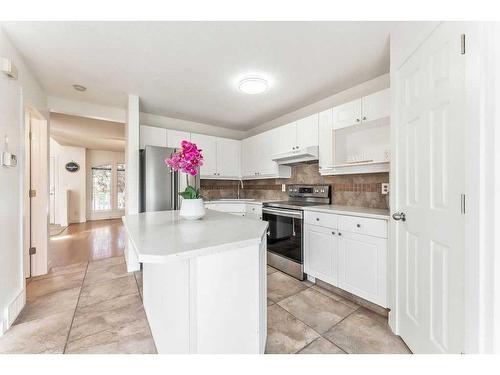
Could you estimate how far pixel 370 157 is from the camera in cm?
247

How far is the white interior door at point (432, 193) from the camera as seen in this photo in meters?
1.04

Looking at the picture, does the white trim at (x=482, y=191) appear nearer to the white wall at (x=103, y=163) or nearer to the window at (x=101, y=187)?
the white wall at (x=103, y=163)

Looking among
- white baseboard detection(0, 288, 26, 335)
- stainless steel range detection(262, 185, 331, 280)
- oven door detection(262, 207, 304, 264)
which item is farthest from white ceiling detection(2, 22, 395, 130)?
white baseboard detection(0, 288, 26, 335)

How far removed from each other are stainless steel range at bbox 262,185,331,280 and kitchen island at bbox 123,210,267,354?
4.56 feet

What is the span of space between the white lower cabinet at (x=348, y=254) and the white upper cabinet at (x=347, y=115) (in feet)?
3.51

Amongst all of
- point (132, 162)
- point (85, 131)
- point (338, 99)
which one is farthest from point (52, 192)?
point (338, 99)

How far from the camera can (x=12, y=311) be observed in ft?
5.82

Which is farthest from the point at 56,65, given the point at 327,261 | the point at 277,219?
the point at 327,261

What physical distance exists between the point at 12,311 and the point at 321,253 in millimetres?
2832

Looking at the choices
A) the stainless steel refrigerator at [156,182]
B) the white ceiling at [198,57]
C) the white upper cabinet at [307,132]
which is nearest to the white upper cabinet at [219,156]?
the stainless steel refrigerator at [156,182]

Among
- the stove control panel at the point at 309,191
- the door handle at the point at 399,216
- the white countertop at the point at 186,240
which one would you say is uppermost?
the stove control panel at the point at 309,191

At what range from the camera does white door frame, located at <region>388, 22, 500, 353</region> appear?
2.75ft

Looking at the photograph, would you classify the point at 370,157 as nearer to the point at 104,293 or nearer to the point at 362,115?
the point at 362,115
